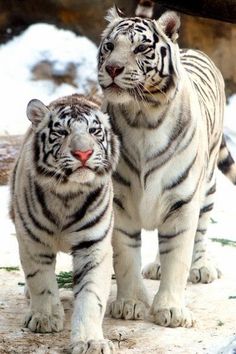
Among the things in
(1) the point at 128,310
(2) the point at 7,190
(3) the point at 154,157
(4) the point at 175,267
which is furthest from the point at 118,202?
(2) the point at 7,190

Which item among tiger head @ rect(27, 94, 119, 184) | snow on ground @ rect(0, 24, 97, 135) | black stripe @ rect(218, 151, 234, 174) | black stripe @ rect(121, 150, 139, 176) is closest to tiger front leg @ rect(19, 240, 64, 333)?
tiger head @ rect(27, 94, 119, 184)

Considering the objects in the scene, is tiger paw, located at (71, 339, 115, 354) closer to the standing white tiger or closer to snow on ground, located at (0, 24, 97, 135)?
the standing white tiger

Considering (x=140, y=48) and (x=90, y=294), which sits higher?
(x=140, y=48)

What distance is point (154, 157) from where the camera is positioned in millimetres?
4523

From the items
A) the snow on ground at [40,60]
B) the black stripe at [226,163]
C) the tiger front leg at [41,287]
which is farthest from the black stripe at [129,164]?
the snow on ground at [40,60]

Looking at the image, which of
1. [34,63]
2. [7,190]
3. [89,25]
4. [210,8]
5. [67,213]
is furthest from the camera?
[89,25]

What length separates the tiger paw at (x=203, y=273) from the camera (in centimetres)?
549

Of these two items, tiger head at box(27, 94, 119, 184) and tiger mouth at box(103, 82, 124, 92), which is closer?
tiger head at box(27, 94, 119, 184)

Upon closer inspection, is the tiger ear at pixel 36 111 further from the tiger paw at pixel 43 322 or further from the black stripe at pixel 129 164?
the tiger paw at pixel 43 322

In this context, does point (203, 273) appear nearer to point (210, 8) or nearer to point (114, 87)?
point (114, 87)

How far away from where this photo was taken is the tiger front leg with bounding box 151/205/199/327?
4570 millimetres

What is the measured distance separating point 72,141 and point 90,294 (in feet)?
2.25

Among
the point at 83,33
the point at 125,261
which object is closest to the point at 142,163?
the point at 125,261

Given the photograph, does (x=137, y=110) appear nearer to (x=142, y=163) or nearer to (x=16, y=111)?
(x=142, y=163)
